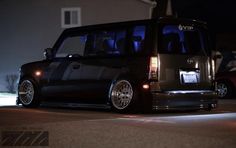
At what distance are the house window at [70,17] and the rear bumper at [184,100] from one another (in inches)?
450

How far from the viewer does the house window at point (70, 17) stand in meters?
23.6

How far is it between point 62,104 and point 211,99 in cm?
328

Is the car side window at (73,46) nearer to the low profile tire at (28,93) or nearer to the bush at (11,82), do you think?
the low profile tire at (28,93)

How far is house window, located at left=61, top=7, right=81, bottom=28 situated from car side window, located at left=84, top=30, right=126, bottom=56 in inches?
411

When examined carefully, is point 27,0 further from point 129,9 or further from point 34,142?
point 34,142

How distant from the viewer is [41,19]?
23.8 meters

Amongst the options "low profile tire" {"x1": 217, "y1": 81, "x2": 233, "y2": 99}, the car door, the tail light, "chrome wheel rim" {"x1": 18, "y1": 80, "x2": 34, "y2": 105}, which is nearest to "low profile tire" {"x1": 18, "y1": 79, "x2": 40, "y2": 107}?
"chrome wheel rim" {"x1": 18, "y1": 80, "x2": 34, "y2": 105}

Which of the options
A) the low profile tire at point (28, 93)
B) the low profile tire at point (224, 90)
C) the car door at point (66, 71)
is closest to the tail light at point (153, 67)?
the car door at point (66, 71)

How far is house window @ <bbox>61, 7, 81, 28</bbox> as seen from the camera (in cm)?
2356

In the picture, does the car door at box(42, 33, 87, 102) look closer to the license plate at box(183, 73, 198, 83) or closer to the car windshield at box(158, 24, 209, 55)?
the car windshield at box(158, 24, 209, 55)

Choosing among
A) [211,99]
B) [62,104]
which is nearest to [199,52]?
[211,99]

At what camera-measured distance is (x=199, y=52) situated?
42.0 feet

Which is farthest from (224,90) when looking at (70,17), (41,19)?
(41,19)

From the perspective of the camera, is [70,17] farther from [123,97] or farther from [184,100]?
[184,100]
